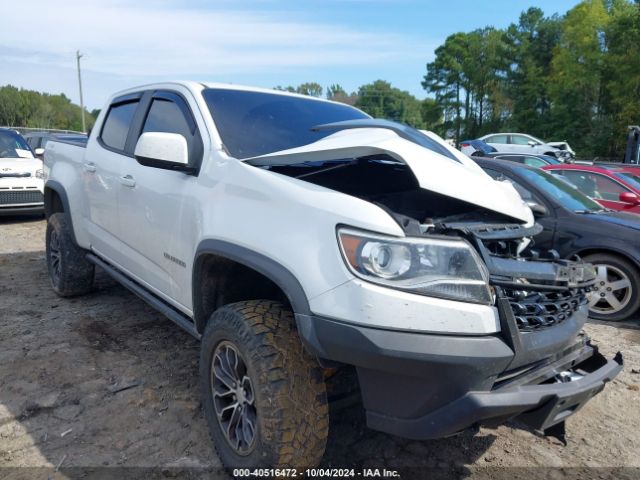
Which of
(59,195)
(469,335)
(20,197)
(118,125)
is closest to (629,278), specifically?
(469,335)

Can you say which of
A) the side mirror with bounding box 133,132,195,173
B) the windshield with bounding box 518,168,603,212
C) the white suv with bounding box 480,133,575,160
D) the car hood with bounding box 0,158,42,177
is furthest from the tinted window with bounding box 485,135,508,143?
the side mirror with bounding box 133,132,195,173

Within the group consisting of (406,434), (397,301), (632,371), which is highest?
(397,301)

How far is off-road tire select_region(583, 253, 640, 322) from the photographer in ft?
15.9

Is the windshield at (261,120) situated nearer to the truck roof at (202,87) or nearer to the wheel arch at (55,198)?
the truck roof at (202,87)

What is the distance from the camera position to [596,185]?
7340 millimetres

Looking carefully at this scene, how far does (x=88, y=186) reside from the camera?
418 cm

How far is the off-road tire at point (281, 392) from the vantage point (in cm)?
206

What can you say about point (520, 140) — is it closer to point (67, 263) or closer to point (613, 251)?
point (613, 251)

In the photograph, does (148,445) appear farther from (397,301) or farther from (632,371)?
(632,371)

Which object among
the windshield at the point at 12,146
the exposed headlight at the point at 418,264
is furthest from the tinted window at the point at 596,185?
the windshield at the point at 12,146

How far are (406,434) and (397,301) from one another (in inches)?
20.4

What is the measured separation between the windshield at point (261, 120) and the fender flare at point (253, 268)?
1.86 ft

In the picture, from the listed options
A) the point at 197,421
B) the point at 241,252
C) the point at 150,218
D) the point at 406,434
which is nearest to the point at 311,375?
the point at 406,434

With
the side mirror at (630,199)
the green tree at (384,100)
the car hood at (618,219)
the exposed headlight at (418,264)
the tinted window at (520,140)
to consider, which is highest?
the green tree at (384,100)
